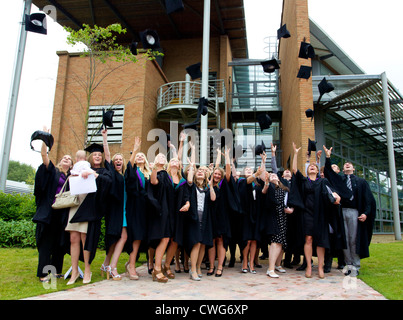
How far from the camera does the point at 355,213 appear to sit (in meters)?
5.80

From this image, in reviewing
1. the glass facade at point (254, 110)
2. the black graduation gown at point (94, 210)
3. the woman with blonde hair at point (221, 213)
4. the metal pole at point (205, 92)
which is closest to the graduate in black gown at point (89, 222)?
the black graduation gown at point (94, 210)

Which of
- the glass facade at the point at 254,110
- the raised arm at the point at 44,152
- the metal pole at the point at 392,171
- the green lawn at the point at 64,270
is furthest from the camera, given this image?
the glass facade at the point at 254,110

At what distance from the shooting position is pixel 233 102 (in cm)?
1897

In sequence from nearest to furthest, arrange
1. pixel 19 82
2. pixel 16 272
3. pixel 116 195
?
1. pixel 116 195
2. pixel 16 272
3. pixel 19 82

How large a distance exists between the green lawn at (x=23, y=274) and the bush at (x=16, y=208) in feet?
6.38

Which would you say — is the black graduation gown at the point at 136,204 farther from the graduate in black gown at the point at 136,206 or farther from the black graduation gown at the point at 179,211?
the black graduation gown at the point at 179,211

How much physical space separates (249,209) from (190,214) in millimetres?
1243

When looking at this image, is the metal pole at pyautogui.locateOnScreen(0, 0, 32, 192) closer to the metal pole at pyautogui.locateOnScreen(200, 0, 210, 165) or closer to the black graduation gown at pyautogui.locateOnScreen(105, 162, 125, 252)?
the metal pole at pyautogui.locateOnScreen(200, 0, 210, 165)

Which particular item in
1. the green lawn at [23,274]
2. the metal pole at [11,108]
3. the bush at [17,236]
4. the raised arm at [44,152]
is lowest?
the green lawn at [23,274]

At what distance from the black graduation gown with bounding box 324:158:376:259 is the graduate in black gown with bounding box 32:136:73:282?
4.67m

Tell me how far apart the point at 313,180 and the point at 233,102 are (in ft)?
45.2

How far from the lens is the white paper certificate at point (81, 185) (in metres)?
4.29
